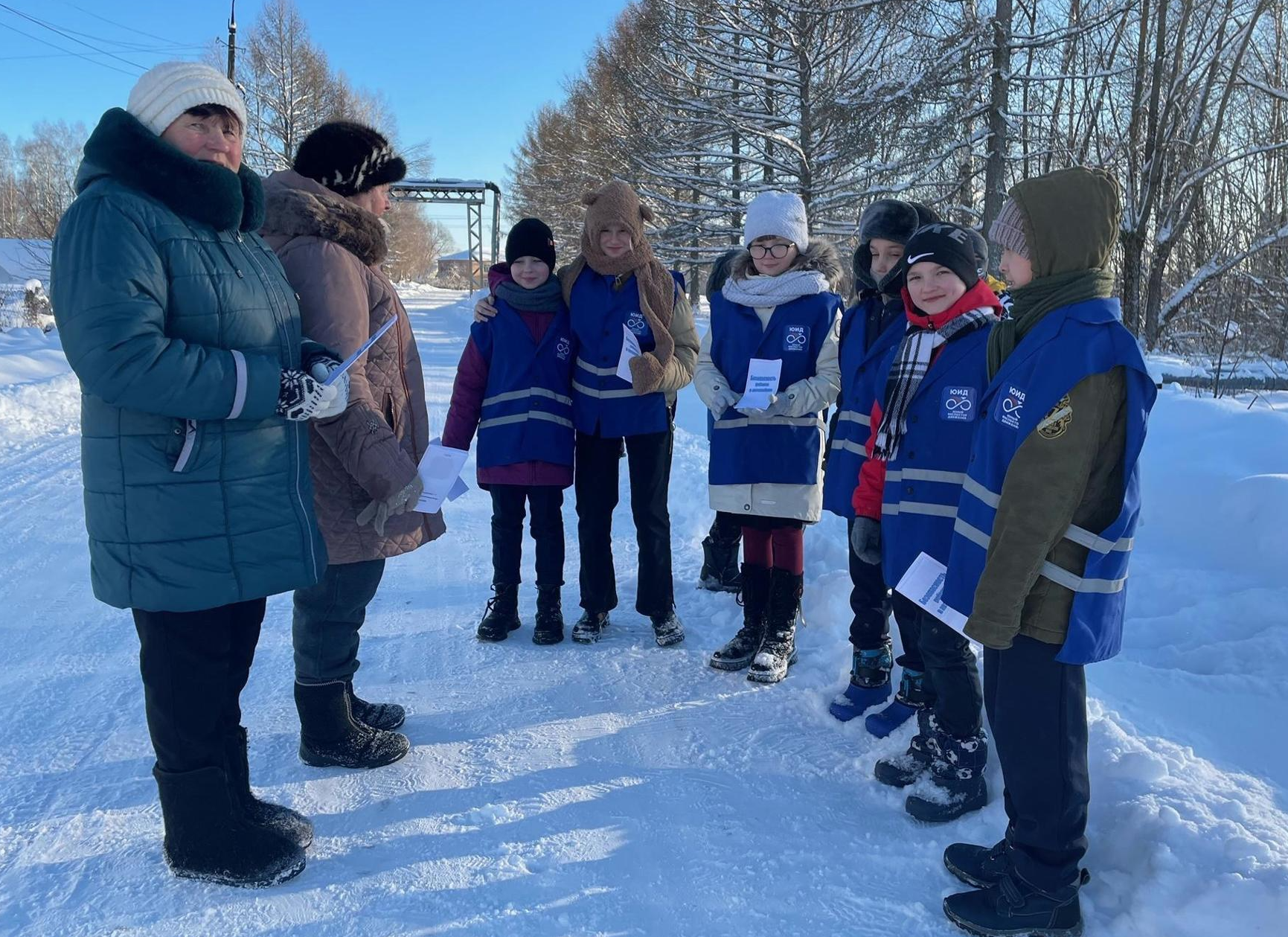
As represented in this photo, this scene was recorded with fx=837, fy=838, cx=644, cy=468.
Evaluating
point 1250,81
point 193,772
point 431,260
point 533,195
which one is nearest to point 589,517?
point 193,772

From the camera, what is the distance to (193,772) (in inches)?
87.3

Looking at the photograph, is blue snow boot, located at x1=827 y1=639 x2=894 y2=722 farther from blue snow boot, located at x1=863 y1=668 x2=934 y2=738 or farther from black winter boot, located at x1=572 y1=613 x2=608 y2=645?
black winter boot, located at x1=572 y1=613 x2=608 y2=645

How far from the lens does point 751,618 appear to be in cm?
377

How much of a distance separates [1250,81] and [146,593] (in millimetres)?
16167

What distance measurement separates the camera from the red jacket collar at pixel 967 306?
8.45 feet

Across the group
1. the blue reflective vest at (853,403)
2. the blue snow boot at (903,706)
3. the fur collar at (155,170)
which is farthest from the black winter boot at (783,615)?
the fur collar at (155,170)

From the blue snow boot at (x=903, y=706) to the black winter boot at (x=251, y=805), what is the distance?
1.94m

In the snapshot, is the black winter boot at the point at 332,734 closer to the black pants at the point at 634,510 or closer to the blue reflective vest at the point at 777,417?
the black pants at the point at 634,510

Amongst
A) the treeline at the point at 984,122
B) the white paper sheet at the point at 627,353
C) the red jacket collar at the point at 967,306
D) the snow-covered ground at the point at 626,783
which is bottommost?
the snow-covered ground at the point at 626,783

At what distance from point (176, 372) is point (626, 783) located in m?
1.85

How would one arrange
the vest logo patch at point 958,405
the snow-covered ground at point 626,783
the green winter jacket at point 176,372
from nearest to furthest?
the green winter jacket at point 176,372, the snow-covered ground at point 626,783, the vest logo patch at point 958,405

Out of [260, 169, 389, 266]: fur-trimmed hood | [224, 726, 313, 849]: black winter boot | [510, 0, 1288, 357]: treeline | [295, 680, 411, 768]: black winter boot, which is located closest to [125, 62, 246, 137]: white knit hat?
[260, 169, 389, 266]: fur-trimmed hood

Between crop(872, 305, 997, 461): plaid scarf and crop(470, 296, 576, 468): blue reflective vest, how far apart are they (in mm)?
1598

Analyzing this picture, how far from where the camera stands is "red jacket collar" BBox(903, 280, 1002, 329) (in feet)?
8.45
